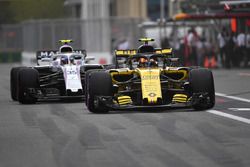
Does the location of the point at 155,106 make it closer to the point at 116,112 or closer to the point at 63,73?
the point at 116,112

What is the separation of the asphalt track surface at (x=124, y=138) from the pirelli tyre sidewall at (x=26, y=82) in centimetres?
117

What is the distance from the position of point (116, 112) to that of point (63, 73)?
376cm

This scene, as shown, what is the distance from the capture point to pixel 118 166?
9.89m

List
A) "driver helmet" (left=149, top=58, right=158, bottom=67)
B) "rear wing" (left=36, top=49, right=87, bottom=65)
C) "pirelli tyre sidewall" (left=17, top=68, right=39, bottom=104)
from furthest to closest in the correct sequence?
"rear wing" (left=36, top=49, right=87, bottom=65), "pirelli tyre sidewall" (left=17, top=68, right=39, bottom=104), "driver helmet" (left=149, top=58, right=158, bottom=67)

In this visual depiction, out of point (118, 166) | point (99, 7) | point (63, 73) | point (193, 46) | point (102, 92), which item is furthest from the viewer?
point (99, 7)

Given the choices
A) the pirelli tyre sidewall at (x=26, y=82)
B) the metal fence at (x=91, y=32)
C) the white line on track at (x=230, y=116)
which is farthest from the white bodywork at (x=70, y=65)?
the metal fence at (x=91, y=32)

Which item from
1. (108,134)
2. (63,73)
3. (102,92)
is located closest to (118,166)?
(108,134)

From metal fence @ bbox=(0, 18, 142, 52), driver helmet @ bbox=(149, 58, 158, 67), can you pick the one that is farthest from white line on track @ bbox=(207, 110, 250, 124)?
metal fence @ bbox=(0, 18, 142, 52)

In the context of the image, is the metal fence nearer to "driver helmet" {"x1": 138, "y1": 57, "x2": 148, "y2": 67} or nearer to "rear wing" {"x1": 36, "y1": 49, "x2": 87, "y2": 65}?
"rear wing" {"x1": 36, "y1": 49, "x2": 87, "y2": 65}

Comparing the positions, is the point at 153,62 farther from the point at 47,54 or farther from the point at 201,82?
the point at 47,54

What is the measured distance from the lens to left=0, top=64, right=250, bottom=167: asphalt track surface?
10352 mm

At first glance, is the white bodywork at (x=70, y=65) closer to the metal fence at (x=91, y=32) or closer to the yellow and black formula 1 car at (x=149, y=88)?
the yellow and black formula 1 car at (x=149, y=88)

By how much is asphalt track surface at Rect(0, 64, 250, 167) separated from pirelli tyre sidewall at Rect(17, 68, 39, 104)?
3.84 feet

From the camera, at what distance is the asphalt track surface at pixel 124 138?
34.0 ft
